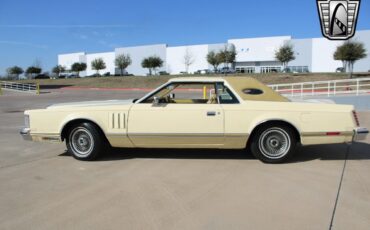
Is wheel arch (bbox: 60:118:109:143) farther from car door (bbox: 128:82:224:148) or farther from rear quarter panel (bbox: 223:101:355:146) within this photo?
rear quarter panel (bbox: 223:101:355:146)

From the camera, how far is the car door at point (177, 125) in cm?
564

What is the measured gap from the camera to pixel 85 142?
599 centimetres

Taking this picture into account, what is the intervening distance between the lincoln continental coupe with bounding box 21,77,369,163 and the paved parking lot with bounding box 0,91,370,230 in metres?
0.34

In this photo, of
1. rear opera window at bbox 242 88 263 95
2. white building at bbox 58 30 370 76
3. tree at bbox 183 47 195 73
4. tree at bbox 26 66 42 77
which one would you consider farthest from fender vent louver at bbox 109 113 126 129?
tree at bbox 26 66 42 77

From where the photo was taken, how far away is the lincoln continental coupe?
5.56m

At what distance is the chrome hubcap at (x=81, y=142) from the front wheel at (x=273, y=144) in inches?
107

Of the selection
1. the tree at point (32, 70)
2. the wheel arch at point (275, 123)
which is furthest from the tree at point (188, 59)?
the wheel arch at point (275, 123)

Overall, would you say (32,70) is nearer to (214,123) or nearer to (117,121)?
(117,121)

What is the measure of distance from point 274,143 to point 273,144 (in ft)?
0.07

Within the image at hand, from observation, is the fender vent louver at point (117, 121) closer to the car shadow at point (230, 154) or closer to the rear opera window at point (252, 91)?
the car shadow at point (230, 154)

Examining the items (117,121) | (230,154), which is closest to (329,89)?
(230,154)

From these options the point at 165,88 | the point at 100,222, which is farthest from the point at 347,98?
the point at 100,222

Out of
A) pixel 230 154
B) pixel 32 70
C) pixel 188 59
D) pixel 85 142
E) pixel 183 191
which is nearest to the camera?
pixel 183 191

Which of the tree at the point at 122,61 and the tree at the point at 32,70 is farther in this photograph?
the tree at the point at 32,70
